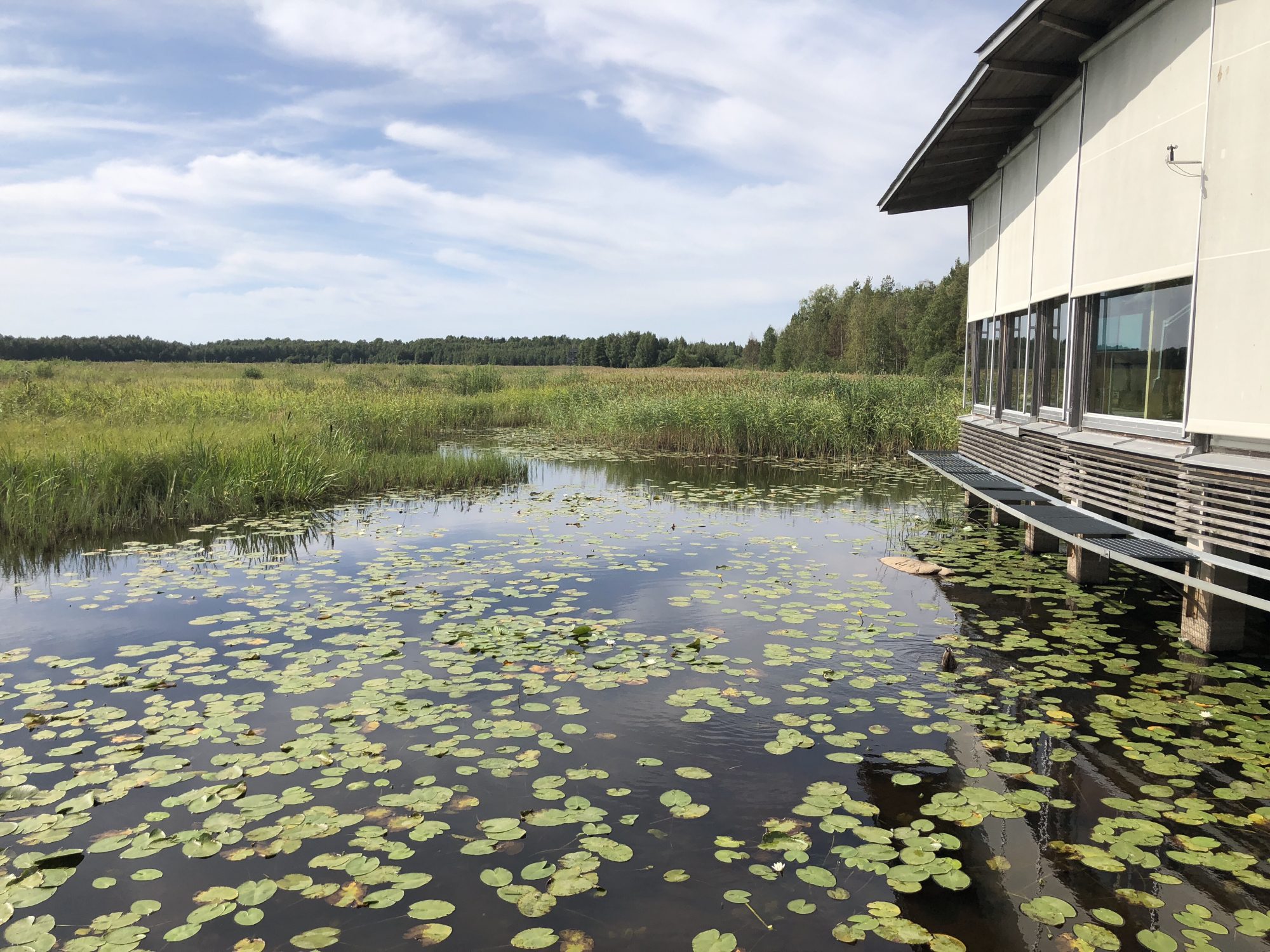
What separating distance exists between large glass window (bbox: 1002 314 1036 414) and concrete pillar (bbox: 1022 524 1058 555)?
5.46 feet

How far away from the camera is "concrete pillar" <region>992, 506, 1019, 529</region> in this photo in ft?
34.2

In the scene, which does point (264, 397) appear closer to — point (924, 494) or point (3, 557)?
point (3, 557)

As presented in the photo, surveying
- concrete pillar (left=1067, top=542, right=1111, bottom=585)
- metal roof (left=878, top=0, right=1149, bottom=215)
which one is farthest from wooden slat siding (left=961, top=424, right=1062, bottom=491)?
metal roof (left=878, top=0, right=1149, bottom=215)

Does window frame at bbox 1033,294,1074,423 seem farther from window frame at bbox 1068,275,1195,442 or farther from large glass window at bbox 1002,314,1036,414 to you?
window frame at bbox 1068,275,1195,442

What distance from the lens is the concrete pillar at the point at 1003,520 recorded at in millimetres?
10414

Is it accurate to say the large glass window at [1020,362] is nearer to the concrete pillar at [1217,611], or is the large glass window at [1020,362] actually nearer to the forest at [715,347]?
the concrete pillar at [1217,611]

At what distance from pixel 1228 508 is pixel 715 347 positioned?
11954 cm

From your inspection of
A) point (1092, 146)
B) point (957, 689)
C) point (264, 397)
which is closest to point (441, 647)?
point (957, 689)

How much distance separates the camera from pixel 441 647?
5.68 metres

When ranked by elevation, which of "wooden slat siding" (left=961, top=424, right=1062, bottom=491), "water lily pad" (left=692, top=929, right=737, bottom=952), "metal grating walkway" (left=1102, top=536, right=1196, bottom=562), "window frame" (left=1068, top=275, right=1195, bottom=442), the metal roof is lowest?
"water lily pad" (left=692, top=929, right=737, bottom=952)

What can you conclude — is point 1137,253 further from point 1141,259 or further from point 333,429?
point 333,429

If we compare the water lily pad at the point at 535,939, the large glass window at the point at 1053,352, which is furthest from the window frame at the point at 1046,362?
the water lily pad at the point at 535,939

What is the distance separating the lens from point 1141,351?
662 centimetres

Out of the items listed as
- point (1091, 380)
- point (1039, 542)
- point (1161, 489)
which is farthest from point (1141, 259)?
point (1039, 542)
